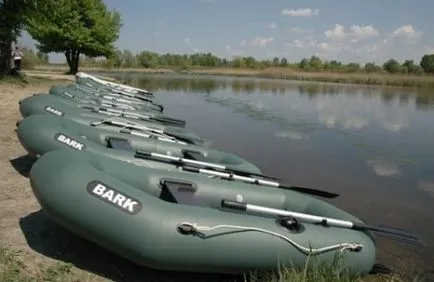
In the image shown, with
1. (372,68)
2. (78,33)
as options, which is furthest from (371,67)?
(78,33)

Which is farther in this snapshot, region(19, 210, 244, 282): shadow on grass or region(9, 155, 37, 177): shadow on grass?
region(9, 155, 37, 177): shadow on grass

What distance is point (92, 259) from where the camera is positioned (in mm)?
3670

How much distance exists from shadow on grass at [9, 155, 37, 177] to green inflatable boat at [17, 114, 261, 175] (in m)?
0.47

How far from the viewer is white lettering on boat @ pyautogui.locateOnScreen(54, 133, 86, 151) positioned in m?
5.08

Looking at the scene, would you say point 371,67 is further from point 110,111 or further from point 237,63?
point 110,111

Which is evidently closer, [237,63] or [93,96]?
[93,96]

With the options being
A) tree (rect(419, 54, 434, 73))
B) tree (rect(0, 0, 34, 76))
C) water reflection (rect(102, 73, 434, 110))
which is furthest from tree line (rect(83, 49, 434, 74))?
tree (rect(0, 0, 34, 76))

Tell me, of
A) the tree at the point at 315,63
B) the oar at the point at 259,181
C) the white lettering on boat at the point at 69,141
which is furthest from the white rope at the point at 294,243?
the tree at the point at 315,63

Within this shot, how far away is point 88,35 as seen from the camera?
3002 centimetres

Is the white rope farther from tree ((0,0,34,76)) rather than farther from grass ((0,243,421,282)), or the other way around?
tree ((0,0,34,76))

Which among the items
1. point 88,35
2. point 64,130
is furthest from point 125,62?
point 64,130

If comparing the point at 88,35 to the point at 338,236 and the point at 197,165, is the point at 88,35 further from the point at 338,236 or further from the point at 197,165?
the point at 338,236

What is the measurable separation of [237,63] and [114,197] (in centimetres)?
9242

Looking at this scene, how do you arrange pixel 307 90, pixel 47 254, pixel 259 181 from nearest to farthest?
pixel 47 254 → pixel 259 181 → pixel 307 90
